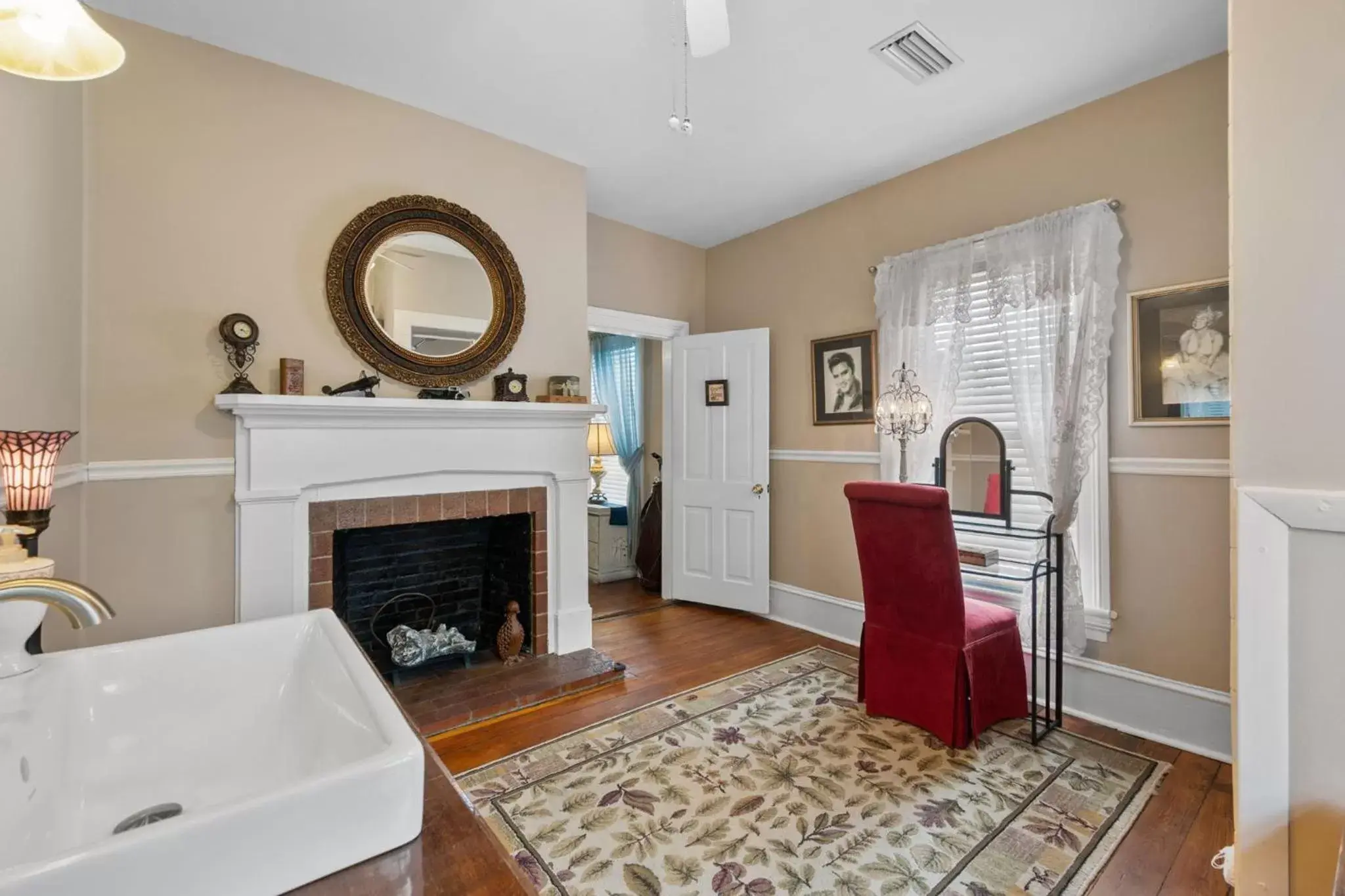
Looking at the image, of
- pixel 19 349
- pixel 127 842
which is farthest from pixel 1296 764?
pixel 19 349

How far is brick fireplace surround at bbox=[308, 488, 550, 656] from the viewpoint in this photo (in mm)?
2494

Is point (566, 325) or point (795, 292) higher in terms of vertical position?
point (795, 292)

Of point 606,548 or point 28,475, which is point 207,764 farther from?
point 606,548

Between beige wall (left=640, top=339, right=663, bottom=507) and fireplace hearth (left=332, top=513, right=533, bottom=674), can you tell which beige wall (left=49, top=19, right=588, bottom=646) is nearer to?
fireplace hearth (left=332, top=513, right=533, bottom=674)

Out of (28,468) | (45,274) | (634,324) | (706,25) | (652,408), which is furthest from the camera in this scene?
(652,408)

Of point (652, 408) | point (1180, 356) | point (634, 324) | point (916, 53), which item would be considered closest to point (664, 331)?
point (634, 324)

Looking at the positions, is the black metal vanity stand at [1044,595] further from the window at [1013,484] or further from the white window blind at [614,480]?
the white window blind at [614,480]

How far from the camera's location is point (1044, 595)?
2.65 metres

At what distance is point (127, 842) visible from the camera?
1.93 feet

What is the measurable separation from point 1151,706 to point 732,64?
3092 mm

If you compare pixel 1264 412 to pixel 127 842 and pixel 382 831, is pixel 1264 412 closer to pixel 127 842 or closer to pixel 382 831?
pixel 382 831

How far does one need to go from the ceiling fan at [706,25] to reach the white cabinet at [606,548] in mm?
3802

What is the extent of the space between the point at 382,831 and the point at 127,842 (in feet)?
0.82

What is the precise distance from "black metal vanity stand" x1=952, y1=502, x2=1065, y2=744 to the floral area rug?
7.3 inches
